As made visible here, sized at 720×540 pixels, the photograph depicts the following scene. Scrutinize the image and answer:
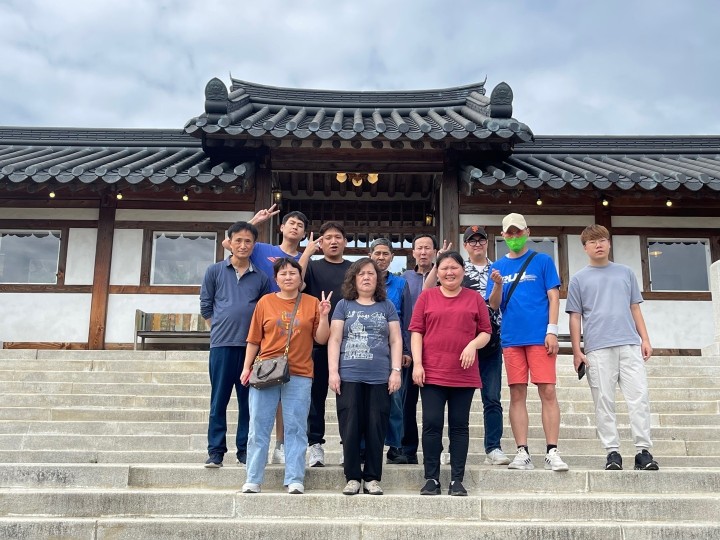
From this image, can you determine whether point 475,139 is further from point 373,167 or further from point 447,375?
point 447,375

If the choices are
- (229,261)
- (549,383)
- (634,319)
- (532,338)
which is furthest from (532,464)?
(229,261)

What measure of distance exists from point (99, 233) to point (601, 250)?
26.6 feet

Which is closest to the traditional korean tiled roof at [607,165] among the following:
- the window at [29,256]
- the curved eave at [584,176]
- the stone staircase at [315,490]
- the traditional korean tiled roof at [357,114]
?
the curved eave at [584,176]

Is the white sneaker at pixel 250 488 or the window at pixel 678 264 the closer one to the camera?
the white sneaker at pixel 250 488

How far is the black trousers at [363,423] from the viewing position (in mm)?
4359

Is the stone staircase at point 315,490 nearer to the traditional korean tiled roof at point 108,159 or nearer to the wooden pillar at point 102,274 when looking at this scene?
the wooden pillar at point 102,274

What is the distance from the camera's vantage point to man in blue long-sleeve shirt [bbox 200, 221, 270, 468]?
482 centimetres

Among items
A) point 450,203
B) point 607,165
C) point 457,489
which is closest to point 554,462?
point 457,489

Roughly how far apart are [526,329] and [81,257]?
7975 mm

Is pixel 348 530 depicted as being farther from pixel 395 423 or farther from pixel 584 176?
pixel 584 176

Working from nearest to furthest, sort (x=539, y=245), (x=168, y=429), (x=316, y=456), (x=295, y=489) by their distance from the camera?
(x=295, y=489) < (x=316, y=456) < (x=168, y=429) < (x=539, y=245)

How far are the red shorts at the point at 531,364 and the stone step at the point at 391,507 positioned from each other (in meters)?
0.92

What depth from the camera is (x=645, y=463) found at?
4.72 m

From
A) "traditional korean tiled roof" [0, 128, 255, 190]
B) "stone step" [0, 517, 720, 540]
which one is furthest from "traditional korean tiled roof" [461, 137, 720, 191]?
"stone step" [0, 517, 720, 540]
